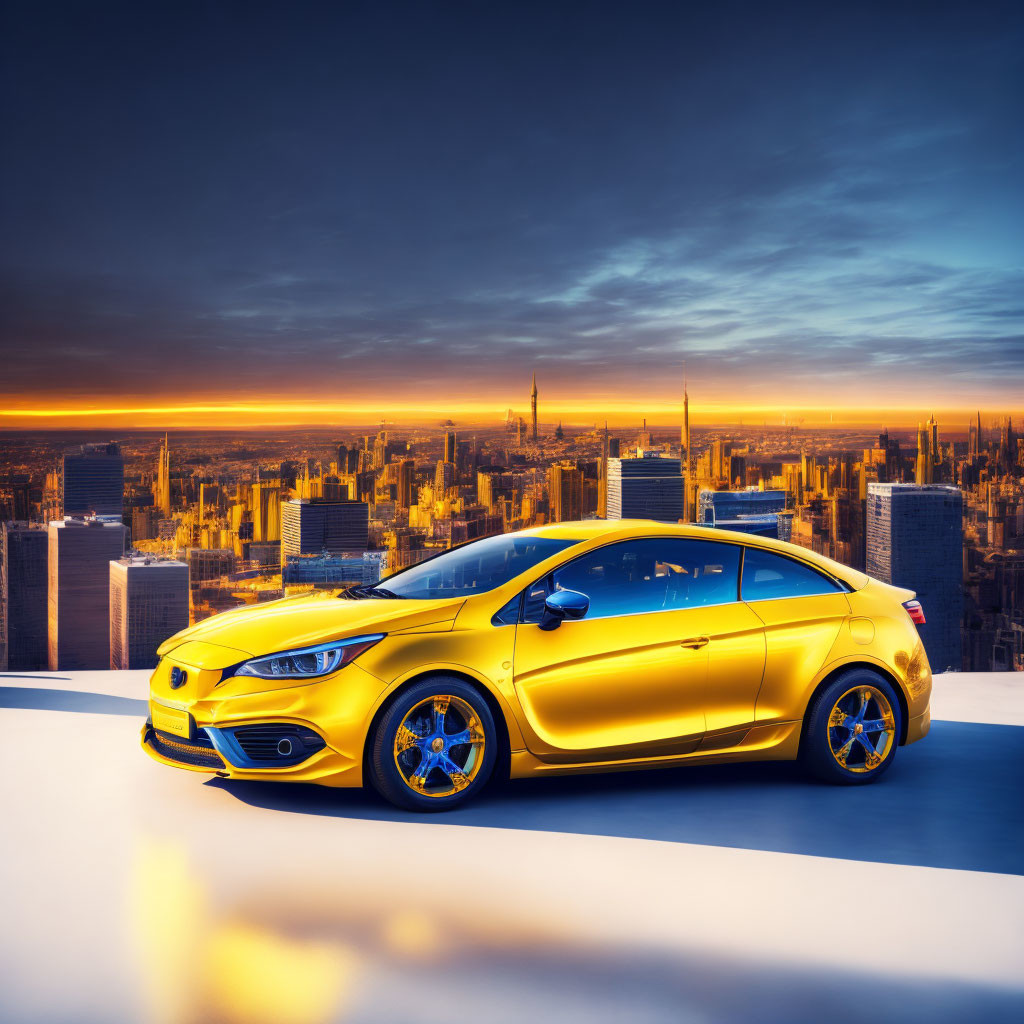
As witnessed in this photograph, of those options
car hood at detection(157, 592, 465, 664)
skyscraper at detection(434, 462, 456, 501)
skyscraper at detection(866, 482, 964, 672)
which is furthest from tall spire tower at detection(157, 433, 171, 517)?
car hood at detection(157, 592, 465, 664)

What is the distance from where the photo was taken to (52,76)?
49.3 feet

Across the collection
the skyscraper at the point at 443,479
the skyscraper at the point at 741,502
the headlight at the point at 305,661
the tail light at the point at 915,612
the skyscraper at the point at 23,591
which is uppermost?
the skyscraper at the point at 443,479

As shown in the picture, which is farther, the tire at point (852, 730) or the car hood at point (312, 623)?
the tire at point (852, 730)

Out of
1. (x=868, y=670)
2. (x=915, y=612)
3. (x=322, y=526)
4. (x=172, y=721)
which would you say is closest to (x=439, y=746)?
(x=172, y=721)

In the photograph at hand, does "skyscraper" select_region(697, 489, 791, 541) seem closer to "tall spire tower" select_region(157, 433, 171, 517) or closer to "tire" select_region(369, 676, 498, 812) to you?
"tall spire tower" select_region(157, 433, 171, 517)

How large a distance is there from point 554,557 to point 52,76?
45.6 feet

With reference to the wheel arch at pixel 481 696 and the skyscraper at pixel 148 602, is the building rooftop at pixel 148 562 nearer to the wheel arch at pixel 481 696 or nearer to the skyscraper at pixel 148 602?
the skyscraper at pixel 148 602

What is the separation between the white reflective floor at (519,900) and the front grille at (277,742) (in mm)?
307

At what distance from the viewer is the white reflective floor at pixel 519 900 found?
291 centimetres

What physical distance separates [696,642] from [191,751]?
2.37 meters

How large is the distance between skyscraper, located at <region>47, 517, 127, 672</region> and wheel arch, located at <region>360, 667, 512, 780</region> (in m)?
11.9

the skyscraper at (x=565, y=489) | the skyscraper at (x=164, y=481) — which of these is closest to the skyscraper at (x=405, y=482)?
→ the skyscraper at (x=565, y=489)

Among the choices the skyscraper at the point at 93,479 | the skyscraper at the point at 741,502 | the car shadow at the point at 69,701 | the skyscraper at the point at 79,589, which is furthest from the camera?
the skyscraper at the point at 93,479

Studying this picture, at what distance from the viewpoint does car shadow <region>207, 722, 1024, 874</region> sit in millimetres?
4301
